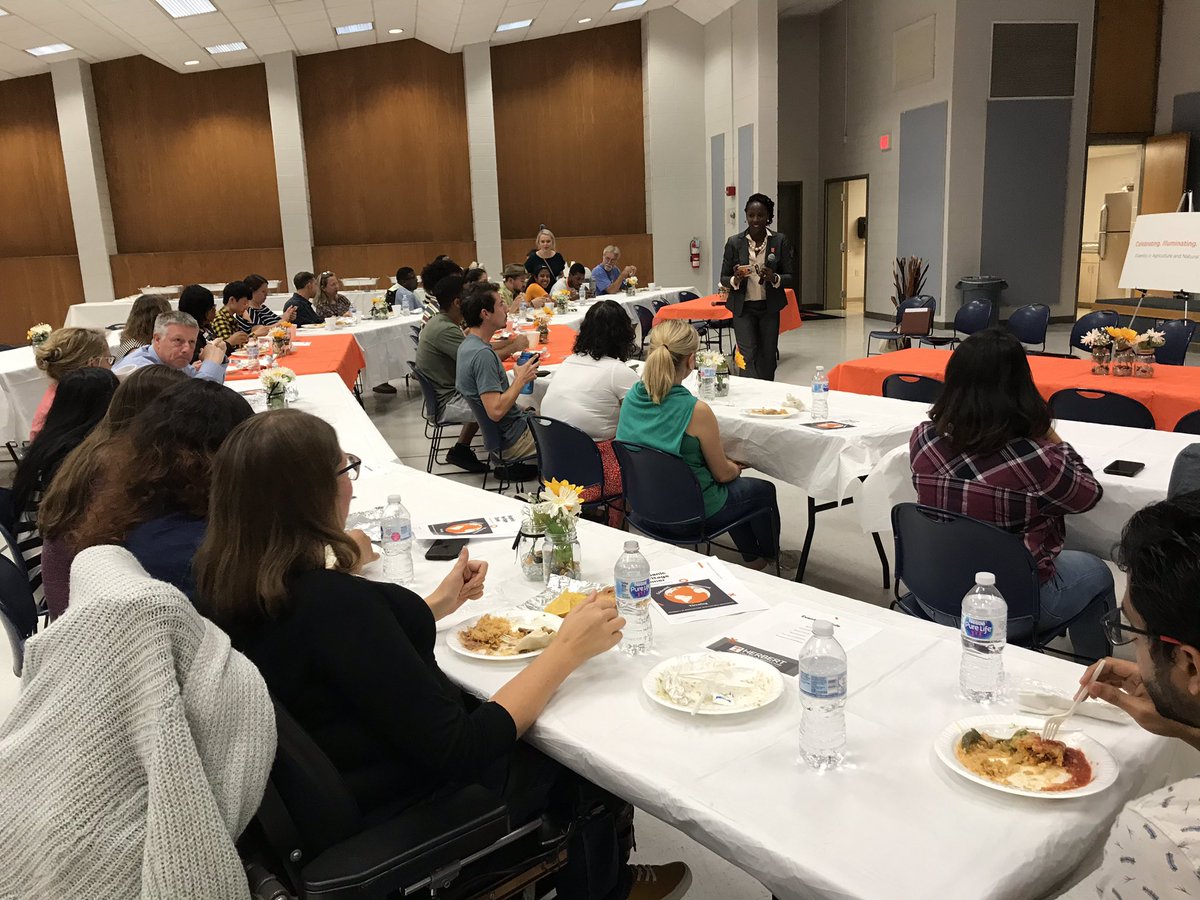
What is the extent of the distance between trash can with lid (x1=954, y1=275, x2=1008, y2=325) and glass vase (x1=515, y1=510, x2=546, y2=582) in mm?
11581

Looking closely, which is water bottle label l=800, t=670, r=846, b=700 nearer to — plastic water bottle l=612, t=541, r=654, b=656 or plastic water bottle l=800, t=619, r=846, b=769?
plastic water bottle l=800, t=619, r=846, b=769

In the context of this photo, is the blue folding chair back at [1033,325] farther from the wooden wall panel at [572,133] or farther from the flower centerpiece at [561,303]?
the wooden wall panel at [572,133]

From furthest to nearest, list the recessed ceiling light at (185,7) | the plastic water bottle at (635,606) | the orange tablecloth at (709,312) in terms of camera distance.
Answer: the recessed ceiling light at (185,7), the orange tablecloth at (709,312), the plastic water bottle at (635,606)

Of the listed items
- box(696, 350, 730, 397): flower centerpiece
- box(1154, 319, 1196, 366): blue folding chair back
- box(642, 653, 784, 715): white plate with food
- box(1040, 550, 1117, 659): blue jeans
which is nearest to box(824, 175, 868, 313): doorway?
box(1154, 319, 1196, 366): blue folding chair back

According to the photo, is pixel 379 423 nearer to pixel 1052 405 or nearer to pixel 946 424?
pixel 1052 405

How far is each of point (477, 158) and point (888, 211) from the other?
6741mm

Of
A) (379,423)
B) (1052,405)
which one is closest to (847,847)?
(1052,405)

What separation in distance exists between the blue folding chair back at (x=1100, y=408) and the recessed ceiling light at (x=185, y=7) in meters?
11.2

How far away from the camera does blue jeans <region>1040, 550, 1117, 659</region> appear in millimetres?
2689

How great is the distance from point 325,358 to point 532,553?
5.11 metres

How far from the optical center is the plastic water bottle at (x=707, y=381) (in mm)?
4992

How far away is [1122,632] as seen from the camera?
52.3 inches

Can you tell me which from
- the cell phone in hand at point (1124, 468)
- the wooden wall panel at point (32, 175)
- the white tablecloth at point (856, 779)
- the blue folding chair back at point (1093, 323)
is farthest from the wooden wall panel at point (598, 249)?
the white tablecloth at point (856, 779)

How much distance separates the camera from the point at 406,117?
1558 cm
